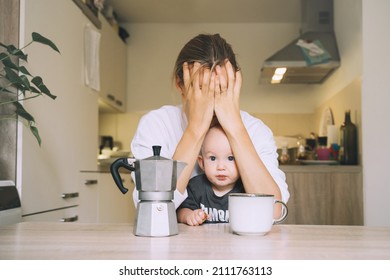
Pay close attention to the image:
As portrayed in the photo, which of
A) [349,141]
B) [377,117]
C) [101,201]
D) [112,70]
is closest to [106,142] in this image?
[112,70]

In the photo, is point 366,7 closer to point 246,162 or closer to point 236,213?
point 246,162

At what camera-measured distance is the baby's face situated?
46.9 inches

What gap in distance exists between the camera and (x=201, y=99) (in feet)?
3.84

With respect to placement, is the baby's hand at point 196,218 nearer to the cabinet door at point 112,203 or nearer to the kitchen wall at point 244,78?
the cabinet door at point 112,203

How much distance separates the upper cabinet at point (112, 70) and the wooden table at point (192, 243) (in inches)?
94.6

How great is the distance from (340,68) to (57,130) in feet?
6.15

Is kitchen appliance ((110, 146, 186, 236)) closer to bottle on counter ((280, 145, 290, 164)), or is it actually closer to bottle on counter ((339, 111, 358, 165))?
bottle on counter ((339, 111, 358, 165))

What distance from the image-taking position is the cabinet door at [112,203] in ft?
9.26

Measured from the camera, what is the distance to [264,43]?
4070 mm

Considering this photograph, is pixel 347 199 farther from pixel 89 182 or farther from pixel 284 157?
pixel 89 182

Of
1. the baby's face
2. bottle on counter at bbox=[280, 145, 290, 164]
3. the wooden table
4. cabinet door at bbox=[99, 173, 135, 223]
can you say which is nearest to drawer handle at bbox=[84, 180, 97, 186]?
cabinet door at bbox=[99, 173, 135, 223]

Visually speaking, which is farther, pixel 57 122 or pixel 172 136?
pixel 57 122

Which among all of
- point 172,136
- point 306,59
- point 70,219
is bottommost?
point 70,219

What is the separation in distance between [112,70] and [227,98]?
101 inches
